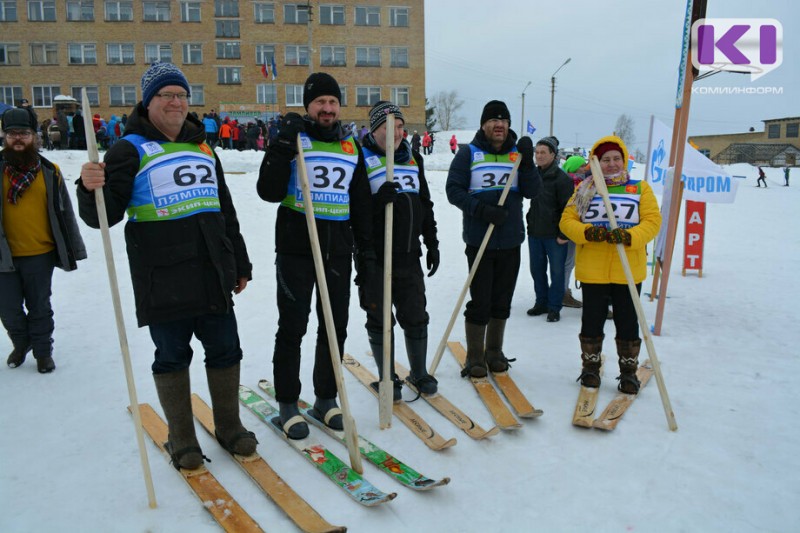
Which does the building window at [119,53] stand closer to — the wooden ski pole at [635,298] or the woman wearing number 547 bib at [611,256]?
the woman wearing number 547 bib at [611,256]

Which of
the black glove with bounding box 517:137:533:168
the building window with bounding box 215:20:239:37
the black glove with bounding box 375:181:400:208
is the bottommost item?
the black glove with bounding box 375:181:400:208

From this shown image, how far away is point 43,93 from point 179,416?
49595 mm

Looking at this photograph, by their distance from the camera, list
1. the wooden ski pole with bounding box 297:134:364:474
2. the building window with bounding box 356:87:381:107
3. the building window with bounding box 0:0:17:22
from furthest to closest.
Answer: the building window with bounding box 356:87:381:107, the building window with bounding box 0:0:17:22, the wooden ski pole with bounding box 297:134:364:474

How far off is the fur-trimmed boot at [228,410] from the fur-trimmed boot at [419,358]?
4.53 feet

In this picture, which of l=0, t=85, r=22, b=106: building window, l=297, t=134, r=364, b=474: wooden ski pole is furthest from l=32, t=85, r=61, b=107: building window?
l=297, t=134, r=364, b=474: wooden ski pole

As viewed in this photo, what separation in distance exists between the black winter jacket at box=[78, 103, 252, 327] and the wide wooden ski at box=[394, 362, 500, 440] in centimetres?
177

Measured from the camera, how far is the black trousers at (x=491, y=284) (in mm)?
4398

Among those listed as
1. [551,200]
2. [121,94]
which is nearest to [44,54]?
[121,94]

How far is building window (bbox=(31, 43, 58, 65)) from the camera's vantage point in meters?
41.9

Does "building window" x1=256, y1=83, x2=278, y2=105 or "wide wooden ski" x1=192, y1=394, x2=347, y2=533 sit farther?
"building window" x1=256, y1=83, x2=278, y2=105

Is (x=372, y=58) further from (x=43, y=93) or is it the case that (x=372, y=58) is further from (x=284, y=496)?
(x=284, y=496)

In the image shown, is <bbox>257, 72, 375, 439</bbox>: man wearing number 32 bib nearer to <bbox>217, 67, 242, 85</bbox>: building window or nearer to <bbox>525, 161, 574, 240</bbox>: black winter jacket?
<bbox>525, 161, 574, 240</bbox>: black winter jacket

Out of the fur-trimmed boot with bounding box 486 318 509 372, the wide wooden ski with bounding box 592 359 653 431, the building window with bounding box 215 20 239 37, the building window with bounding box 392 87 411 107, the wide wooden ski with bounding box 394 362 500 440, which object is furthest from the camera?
the building window with bounding box 392 87 411 107

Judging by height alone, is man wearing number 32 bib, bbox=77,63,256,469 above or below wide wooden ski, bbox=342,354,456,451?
above
